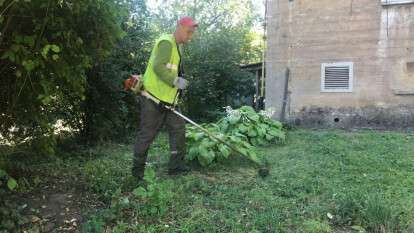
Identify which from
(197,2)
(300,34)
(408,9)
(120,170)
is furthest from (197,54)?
(197,2)

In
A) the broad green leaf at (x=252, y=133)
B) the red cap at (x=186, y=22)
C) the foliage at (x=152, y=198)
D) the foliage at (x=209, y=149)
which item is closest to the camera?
the foliage at (x=152, y=198)

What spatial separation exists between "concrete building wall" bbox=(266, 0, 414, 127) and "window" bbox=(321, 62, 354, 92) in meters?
0.11

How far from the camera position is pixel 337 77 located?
37.7 feet

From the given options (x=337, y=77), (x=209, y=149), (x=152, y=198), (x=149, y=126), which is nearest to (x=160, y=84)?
(x=149, y=126)

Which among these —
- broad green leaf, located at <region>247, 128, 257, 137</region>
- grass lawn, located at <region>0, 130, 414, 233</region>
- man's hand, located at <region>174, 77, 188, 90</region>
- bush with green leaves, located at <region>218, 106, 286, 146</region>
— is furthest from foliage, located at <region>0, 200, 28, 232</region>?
broad green leaf, located at <region>247, 128, 257, 137</region>

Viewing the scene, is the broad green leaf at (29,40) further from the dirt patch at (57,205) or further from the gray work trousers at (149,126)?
the gray work trousers at (149,126)

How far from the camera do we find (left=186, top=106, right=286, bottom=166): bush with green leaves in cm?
588

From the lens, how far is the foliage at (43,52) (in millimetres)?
3666

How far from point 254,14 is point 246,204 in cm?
3051

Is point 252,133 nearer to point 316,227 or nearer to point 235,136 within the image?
point 235,136

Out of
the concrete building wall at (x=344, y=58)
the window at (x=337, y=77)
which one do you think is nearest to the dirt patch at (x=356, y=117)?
the concrete building wall at (x=344, y=58)

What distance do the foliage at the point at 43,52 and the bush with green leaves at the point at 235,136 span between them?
6.30ft

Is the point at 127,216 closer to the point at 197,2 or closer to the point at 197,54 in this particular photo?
the point at 197,54

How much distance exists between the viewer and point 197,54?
13.9 metres
